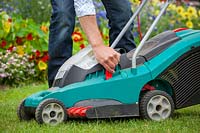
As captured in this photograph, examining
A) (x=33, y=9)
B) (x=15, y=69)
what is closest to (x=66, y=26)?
(x=15, y=69)

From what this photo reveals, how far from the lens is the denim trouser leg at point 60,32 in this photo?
10.9 ft

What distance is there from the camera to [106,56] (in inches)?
114

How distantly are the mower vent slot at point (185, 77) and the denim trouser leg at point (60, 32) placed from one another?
0.70 meters

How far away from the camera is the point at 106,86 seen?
294 cm

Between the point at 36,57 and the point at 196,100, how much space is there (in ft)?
8.60

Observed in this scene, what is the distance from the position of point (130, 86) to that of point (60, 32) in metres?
0.65

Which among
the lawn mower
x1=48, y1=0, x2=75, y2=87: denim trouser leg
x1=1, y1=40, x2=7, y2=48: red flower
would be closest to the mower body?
the lawn mower

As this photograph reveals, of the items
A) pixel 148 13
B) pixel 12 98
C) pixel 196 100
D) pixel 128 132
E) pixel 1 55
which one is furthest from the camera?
pixel 148 13

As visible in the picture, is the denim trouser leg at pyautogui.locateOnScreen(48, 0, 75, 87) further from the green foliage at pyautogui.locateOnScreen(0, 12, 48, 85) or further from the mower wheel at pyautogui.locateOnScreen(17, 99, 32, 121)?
the green foliage at pyautogui.locateOnScreen(0, 12, 48, 85)

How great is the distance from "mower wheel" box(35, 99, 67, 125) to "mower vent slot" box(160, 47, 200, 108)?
56 centimetres

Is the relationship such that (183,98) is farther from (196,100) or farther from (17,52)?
(17,52)

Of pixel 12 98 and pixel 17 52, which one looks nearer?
pixel 12 98

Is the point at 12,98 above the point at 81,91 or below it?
below

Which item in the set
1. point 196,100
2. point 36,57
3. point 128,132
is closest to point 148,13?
point 36,57
